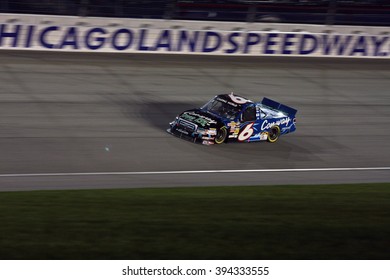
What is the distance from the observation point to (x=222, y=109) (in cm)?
1958

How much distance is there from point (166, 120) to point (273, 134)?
315cm

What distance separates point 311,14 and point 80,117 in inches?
521

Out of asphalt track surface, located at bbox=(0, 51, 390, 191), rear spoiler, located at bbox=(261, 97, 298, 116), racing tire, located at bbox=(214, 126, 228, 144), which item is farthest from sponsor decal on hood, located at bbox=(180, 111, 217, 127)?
rear spoiler, located at bbox=(261, 97, 298, 116)

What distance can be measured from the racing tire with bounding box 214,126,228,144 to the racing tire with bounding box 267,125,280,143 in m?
1.35

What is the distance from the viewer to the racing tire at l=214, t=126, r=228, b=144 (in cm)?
1905

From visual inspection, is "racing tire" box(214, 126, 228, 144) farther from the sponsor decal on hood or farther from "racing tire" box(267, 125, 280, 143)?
"racing tire" box(267, 125, 280, 143)

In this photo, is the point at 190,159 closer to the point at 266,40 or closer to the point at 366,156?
the point at 366,156

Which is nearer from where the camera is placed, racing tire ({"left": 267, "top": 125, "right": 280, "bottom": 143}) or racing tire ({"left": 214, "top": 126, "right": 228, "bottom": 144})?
racing tire ({"left": 214, "top": 126, "right": 228, "bottom": 144})

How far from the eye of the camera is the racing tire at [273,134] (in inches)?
781

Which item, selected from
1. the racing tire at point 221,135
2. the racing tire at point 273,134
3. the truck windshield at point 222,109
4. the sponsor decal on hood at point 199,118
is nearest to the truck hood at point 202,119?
the sponsor decal on hood at point 199,118

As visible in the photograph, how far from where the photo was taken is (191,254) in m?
9.95

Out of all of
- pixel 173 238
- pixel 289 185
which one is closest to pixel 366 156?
pixel 289 185

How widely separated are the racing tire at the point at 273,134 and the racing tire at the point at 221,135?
135cm

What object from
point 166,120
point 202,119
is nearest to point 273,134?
point 202,119
